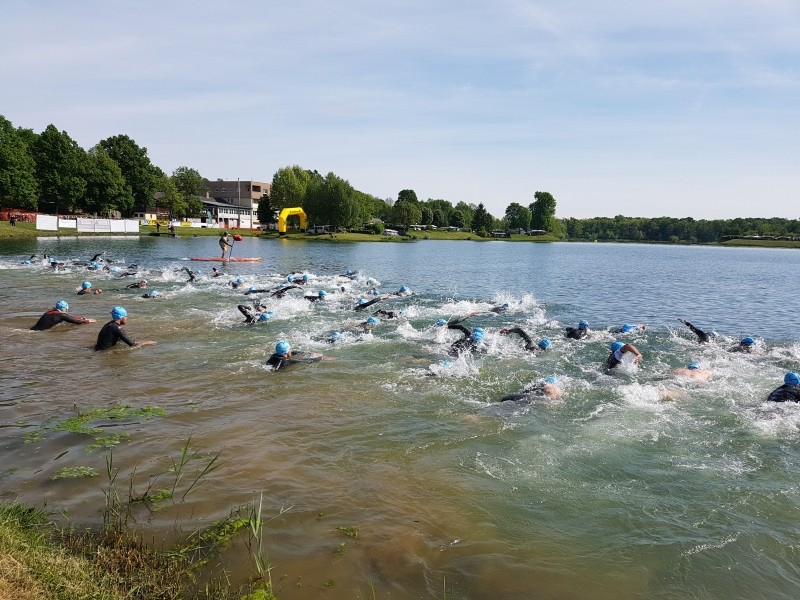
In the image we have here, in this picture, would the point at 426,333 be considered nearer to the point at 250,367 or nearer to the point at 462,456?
the point at 250,367

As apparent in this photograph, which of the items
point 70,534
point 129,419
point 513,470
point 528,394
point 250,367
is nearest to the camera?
point 70,534

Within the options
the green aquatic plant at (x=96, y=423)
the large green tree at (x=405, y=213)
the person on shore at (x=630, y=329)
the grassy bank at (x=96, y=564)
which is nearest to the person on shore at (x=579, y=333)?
the person on shore at (x=630, y=329)

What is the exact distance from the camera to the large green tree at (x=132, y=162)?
93625mm

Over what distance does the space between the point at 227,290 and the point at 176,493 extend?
2344 cm

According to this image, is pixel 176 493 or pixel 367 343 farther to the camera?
pixel 367 343

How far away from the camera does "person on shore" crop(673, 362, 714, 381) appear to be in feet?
44.9

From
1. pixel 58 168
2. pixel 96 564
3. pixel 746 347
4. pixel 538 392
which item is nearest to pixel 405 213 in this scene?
pixel 58 168

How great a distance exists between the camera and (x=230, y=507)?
7.11 metres

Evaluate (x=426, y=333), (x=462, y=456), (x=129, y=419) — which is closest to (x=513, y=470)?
(x=462, y=456)

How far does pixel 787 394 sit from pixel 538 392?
5283mm

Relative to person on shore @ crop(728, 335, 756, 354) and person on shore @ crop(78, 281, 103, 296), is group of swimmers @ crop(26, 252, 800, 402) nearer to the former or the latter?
person on shore @ crop(728, 335, 756, 354)

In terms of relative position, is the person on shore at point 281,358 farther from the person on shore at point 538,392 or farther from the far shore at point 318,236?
the far shore at point 318,236

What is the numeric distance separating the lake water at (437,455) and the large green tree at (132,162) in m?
83.8

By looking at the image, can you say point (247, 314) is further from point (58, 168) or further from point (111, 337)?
point (58, 168)
